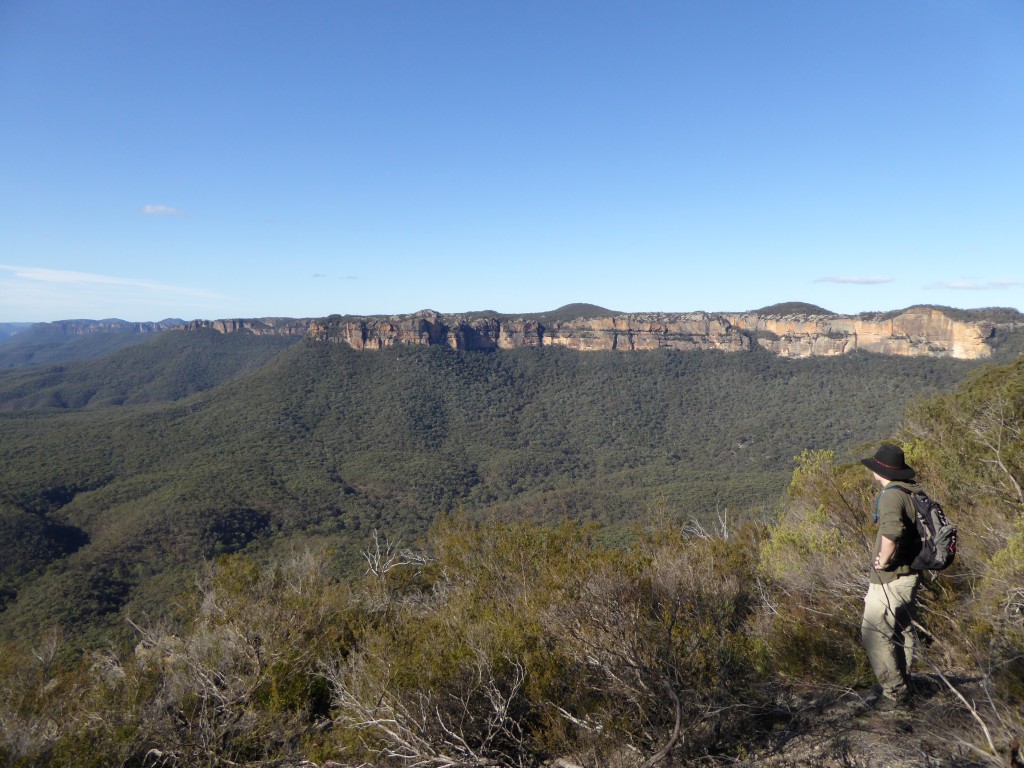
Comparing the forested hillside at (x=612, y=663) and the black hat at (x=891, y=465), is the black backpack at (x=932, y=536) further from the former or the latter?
the forested hillside at (x=612, y=663)

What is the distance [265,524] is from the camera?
109 ft

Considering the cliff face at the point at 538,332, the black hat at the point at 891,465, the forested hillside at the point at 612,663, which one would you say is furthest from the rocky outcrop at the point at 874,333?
the black hat at the point at 891,465

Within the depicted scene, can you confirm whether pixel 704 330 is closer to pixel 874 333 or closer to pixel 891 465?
pixel 874 333

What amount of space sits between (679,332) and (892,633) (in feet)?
264

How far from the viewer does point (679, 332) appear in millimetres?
80062

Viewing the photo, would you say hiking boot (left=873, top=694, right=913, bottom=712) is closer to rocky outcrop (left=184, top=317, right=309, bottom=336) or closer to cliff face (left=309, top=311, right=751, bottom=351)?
cliff face (left=309, top=311, right=751, bottom=351)

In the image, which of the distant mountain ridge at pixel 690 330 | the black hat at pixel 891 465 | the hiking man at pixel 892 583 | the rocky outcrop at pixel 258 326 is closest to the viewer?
the hiking man at pixel 892 583

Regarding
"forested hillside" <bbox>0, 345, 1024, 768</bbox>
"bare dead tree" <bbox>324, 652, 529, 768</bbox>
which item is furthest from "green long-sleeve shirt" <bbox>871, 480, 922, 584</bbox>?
"bare dead tree" <bbox>324, 652, 529, 768</bbox>

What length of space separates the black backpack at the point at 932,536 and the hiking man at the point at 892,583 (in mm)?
42

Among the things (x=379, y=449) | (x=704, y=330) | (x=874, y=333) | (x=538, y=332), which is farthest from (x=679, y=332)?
(x=379, y=449)

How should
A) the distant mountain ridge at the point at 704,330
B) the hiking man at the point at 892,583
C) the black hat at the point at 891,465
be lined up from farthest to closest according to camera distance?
the distant mountain ridge at the point at 704,330 → the black hat at the point at 891,465 → the hiking man at the point at 892,583

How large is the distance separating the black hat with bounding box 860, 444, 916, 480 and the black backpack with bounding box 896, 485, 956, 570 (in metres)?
0.13

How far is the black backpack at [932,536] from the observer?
350 cm

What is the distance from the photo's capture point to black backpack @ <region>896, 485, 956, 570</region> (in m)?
3.50
